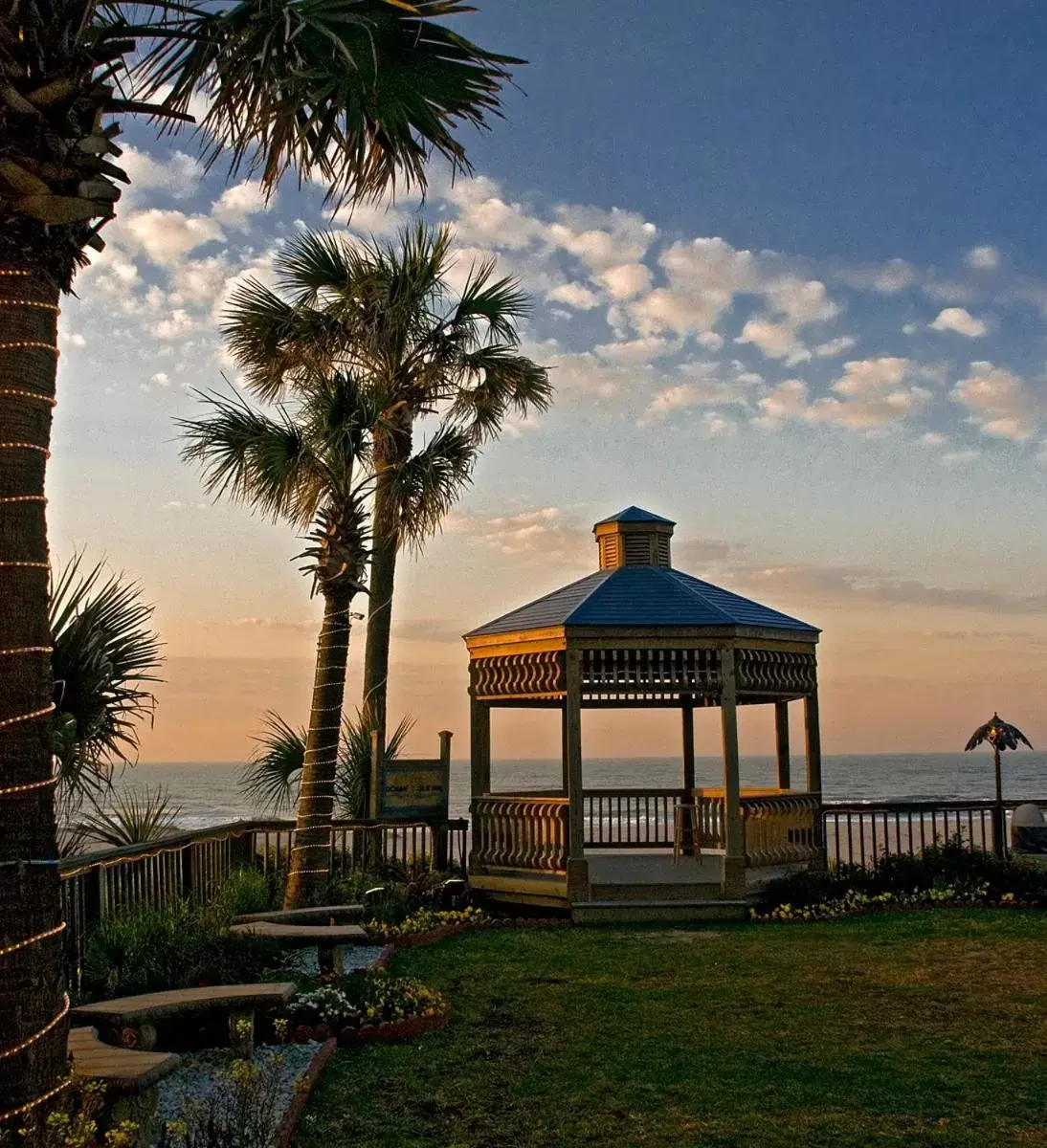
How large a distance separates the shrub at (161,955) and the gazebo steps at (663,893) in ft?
15.9

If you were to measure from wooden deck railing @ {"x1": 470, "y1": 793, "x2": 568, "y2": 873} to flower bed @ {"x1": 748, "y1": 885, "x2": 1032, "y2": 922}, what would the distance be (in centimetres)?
222

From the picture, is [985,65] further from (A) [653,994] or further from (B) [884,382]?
(A) [653,994]

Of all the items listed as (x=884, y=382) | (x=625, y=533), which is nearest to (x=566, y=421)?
(x=625, y=533)

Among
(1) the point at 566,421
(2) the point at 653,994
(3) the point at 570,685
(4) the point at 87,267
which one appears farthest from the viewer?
(1) the point at 566,421

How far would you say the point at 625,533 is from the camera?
1458cm

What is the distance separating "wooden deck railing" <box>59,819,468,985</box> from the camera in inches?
298

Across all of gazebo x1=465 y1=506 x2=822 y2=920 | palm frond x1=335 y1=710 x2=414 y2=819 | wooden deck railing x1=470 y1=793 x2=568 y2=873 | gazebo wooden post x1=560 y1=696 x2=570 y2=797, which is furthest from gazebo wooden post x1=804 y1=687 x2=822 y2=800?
palm frond x1=335 y1=710 x2=414 y2=819

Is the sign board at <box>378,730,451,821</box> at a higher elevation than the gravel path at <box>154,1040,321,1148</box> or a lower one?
higher

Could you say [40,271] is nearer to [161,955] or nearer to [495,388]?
[161,955]

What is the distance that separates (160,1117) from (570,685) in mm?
7626

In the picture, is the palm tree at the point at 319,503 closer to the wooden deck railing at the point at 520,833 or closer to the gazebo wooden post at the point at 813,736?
the wooden deck railing at the point at 520,833

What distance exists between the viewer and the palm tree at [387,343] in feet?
→ 44.5

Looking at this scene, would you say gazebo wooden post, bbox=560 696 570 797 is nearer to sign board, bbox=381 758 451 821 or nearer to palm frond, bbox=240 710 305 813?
sign board, bbox=381 758 451 821

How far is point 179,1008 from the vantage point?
591cm
